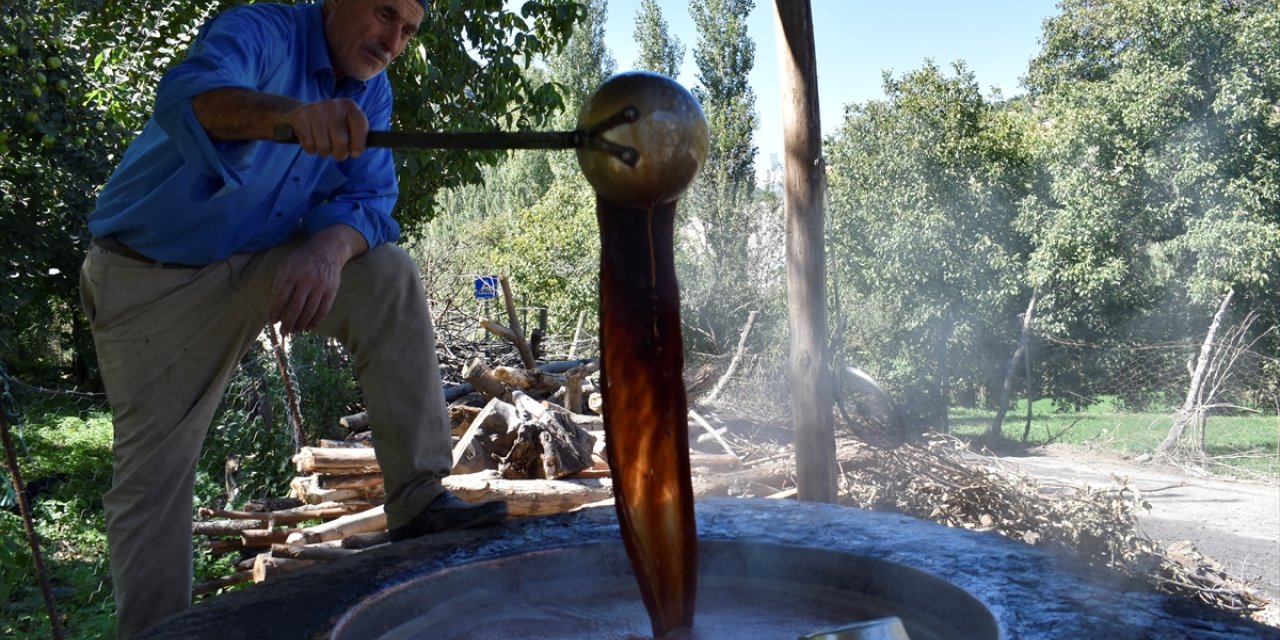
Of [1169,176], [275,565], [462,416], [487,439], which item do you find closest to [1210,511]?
[1169,176]

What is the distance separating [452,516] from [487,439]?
2992 mm

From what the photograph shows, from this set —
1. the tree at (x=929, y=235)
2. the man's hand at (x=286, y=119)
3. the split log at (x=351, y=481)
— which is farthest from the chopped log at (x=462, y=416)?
the tree at (x=929, y=235)

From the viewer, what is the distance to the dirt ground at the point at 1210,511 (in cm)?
1086

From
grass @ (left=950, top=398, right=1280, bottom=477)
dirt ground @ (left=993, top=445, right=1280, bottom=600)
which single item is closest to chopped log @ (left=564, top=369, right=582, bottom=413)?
dirt ground @ (left=993, top=445, right=1280, bottom=600)

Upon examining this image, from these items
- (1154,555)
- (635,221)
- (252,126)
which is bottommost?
(1154,555)

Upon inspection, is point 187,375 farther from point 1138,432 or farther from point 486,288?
point 1138,432

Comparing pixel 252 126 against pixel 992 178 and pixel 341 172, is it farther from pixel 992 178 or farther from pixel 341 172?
pixel 992 178

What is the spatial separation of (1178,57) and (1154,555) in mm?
18520

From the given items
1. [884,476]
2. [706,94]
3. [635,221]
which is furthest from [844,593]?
[706,94]

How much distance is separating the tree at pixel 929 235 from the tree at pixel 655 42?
16.9 feet

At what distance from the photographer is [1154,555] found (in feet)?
16.7

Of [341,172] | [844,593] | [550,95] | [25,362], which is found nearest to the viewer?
[844,593]

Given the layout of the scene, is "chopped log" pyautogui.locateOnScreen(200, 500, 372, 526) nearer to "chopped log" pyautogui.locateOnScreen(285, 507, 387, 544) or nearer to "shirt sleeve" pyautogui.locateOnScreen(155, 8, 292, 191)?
"chopped log" pyautogui.locateOnScreen(285, 507, 387, 544)

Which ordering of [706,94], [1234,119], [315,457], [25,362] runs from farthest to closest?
[706,94], [1234,119], [25,362], [315,457]
